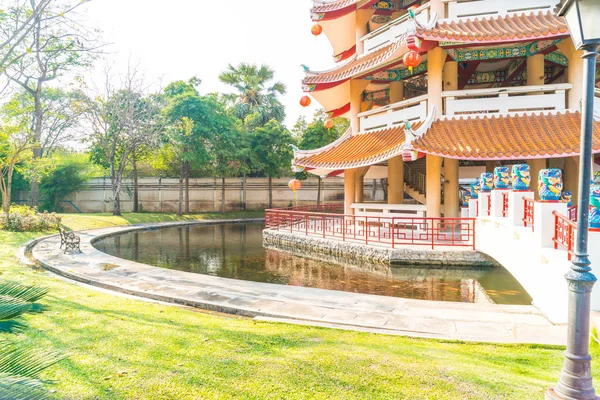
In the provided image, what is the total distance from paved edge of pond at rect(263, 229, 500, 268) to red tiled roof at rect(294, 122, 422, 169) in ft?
9.19

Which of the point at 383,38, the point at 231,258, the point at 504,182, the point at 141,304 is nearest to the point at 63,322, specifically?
the point at 141,304

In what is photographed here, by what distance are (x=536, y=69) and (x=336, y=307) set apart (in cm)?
1141

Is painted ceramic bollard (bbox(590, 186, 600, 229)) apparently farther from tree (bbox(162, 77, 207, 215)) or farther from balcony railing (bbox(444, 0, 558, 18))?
tree (bbox(162, 77, 207, 215))

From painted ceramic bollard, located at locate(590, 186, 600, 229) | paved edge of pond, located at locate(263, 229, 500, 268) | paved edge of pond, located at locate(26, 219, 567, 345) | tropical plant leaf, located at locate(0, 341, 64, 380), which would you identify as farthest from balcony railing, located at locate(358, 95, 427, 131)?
tropical plant leaf, located at locate(0, 341, 64, 380)

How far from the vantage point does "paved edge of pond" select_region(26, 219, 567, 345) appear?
5574 millimetres

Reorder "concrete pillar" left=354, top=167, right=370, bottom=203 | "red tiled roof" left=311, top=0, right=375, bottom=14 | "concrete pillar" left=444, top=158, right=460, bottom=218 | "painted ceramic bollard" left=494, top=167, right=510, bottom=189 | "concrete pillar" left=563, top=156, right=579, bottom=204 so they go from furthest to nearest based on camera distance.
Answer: "concrete pillar" left=354, top=167, right=370, bottom=203, "red tiled roof" left=311, top=0, right=375, bottom=14, "concrete pillar" left=444, top=158, right=460, bottom=218, "concrete pillar" left=563, top=156, right=579, bottom=204, "painted ceramic bollard" left=494, top=167, right=510, bottom=189

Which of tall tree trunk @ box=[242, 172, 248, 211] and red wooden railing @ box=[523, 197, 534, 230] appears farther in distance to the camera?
tall tree trunk @ box=[242, 172, 248, 211]

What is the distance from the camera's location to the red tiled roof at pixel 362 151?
1280cm

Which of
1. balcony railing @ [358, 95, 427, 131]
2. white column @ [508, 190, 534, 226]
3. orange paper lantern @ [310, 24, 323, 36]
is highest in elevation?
orange paper lantern @ [310, 24, 323, 36]

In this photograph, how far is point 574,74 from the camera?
12094mm

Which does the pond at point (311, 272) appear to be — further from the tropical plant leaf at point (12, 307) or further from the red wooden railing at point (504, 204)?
the tropical plant leaf at point (12, 307)

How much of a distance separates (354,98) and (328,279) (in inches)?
351

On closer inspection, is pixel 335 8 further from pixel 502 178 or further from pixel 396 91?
pixel 502 178

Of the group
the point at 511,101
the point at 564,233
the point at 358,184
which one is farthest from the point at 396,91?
the point at 564,233
